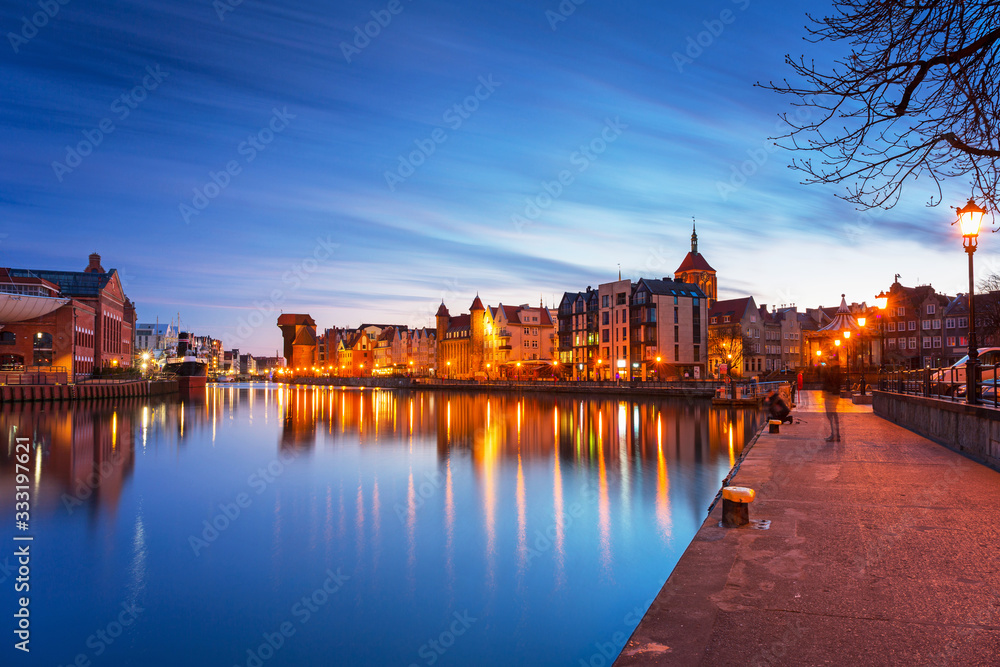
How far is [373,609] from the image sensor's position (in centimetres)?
1020

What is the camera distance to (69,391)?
208ft

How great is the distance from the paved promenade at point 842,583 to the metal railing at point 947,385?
4.59 metres

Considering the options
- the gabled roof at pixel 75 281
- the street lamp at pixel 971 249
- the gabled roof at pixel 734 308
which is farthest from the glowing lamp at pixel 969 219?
the gabled roof at pixel 75 281

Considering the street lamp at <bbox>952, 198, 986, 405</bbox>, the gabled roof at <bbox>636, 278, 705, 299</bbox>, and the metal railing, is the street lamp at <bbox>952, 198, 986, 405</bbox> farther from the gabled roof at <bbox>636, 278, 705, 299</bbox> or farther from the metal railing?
the gabled roof at <bbox>636, 278, 705, 299</bbox>

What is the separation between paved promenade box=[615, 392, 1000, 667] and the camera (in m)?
4.90

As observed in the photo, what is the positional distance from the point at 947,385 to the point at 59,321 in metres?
82.1

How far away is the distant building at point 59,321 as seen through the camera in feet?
223

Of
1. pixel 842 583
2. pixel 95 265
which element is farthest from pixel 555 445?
pixel 95 265

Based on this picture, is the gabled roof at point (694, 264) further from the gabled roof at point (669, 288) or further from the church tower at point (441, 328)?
the church tower at point (441, 328)

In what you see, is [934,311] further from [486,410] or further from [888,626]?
[888,626]

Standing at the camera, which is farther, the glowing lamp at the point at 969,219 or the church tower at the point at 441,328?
the church tower at the point at 441,328

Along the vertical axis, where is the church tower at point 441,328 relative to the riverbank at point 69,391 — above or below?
above

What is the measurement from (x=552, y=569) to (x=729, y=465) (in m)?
13.6

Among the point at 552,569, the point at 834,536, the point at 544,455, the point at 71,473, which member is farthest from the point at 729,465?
the point at 71,473
